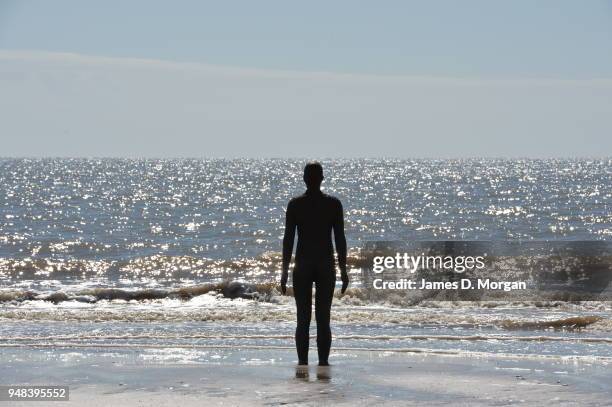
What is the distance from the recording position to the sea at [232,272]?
531 inches

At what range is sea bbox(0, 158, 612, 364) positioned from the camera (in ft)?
44.3

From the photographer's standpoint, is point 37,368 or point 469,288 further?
point 469,288

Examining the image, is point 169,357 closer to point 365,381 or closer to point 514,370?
point 365,381

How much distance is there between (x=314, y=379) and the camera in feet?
28.4

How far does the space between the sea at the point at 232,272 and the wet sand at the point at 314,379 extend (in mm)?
714

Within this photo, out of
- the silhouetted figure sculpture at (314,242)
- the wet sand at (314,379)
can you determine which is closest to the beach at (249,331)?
the wet sand at (314,379)

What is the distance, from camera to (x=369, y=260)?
115 feet

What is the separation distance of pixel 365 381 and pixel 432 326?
761 cm

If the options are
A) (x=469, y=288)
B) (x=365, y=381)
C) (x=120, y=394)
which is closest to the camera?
(x=120, y=394)

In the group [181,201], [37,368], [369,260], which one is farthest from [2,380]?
[181,201]

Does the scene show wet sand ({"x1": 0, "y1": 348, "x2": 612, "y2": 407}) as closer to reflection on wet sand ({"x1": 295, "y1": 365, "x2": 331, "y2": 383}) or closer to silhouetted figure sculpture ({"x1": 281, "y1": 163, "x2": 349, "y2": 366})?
reflection on wet sand ({"x1": 295, "y1": 365, "x2": 331, "y2": 383})

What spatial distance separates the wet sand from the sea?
71cm

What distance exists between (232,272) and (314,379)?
24.2 metres

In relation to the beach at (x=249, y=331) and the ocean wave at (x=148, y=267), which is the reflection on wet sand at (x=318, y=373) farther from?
the ocean wave at (x=148, y=267)
